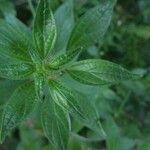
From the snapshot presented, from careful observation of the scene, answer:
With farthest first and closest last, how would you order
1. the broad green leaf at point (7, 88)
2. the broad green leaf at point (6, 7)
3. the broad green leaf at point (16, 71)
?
the broad green leaf at point (6, 7)
the broad green leaf at point (7, 88)
the broad green leaf at point (16, 71)

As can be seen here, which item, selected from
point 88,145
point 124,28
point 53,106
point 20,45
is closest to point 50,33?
point 20,45

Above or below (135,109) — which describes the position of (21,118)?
below

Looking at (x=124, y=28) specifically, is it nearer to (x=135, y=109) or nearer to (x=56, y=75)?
(x=135, y=109)

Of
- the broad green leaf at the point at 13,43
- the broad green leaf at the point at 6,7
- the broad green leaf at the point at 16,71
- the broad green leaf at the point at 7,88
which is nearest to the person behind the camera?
the broad green leaf at the point at 16,71

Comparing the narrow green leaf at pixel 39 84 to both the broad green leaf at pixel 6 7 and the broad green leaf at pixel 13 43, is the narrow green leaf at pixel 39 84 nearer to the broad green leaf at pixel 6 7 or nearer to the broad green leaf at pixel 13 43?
the broad green leaf at pixel 13 43

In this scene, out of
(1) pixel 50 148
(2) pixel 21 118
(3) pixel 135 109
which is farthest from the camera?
(3) pixel 135 109

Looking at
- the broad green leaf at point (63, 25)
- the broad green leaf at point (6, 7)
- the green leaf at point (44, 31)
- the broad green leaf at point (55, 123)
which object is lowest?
the broad green leaf at point (55, 123)

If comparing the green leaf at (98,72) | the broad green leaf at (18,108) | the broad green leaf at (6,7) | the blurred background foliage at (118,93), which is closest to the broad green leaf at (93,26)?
the green leaf at (98,72)
